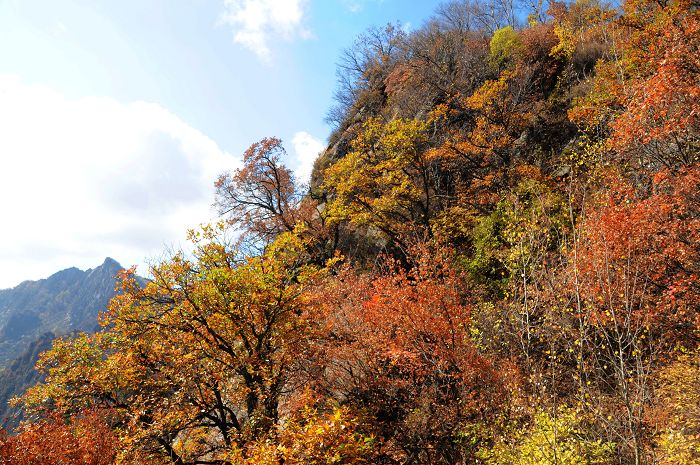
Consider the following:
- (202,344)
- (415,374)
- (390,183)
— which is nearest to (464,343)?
(415,374)

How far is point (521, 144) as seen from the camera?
23203 millimetres

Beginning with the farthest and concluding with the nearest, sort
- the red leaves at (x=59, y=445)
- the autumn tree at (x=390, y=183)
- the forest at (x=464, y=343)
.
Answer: the autumn tree at (x=390, y=183), the red leaves at (x=59, y=445), the forest at (x=464, y=343)

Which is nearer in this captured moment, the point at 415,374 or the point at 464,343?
the point at 464,343

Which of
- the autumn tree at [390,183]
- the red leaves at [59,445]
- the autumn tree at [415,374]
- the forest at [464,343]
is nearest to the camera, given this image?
the forest at [464,343]

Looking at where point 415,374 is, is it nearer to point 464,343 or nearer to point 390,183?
point 464,343

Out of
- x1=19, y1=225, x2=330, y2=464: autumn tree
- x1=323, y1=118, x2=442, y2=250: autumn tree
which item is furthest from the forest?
x1=323, y1=118, x2=442, y2=250: autumn tree

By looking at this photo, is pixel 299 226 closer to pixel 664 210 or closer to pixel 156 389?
pixel 156 389

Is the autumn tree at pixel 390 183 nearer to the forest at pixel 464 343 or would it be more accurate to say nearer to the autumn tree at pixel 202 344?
the forest at pixel 464 343

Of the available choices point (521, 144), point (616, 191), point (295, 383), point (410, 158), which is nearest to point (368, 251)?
point (410, 158)

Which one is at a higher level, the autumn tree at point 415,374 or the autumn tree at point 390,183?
the autumn tree at point 390,183

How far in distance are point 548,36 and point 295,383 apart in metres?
30.2

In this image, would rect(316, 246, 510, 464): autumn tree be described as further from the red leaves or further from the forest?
the red leaves

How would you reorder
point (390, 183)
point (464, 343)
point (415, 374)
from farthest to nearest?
point (390, 183)
point (415, 374)
point (464, 343)

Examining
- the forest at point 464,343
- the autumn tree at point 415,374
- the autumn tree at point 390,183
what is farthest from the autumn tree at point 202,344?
the autumn tree at point 390,183
